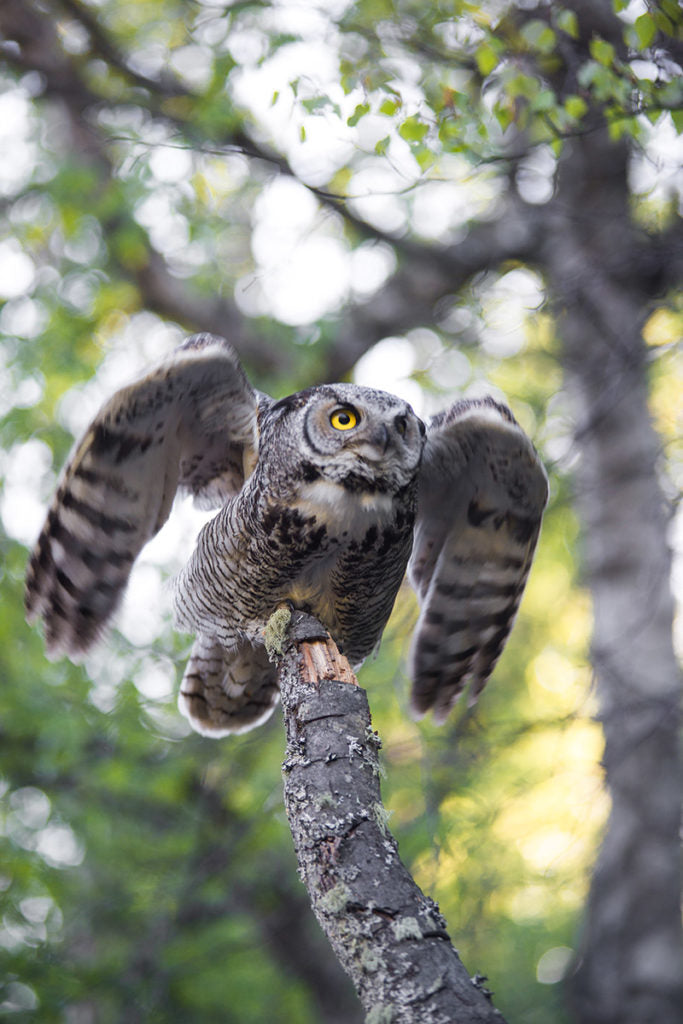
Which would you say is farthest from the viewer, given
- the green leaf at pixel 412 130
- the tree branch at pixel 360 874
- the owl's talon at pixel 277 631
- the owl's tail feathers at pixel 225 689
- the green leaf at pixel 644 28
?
the owl's tail feathers at pixel 225 689

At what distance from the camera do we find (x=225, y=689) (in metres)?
2.83

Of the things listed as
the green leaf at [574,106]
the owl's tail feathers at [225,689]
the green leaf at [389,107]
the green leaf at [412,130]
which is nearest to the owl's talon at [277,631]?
the owl's tail feathers at [225,689]

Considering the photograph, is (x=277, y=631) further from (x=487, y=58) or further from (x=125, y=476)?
(x=487, y=58)

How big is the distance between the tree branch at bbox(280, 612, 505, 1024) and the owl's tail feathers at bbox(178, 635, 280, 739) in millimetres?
730

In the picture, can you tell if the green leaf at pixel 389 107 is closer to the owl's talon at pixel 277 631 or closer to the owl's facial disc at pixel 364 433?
the owl's facial disc at pixel 364 433

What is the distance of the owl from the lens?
81.6 inches

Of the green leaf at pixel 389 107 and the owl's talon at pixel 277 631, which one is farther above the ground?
the green leaf at pixel 389 107

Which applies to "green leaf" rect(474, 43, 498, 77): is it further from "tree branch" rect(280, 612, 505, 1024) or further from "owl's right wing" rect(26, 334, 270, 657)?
"tree branch" rect(280, 612, 505, 1024)

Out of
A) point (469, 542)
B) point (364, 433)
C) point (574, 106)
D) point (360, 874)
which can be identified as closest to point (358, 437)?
point (364, 433)

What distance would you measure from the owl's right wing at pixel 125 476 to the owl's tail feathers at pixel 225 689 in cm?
37

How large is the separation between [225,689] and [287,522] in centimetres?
98

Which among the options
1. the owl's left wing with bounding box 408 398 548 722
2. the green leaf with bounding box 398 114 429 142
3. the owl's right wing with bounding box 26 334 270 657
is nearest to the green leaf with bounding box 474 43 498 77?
the green leaf with bounding box 398 114 429 142

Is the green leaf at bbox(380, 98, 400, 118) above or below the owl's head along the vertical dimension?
above

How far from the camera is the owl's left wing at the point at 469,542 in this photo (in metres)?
2.44
